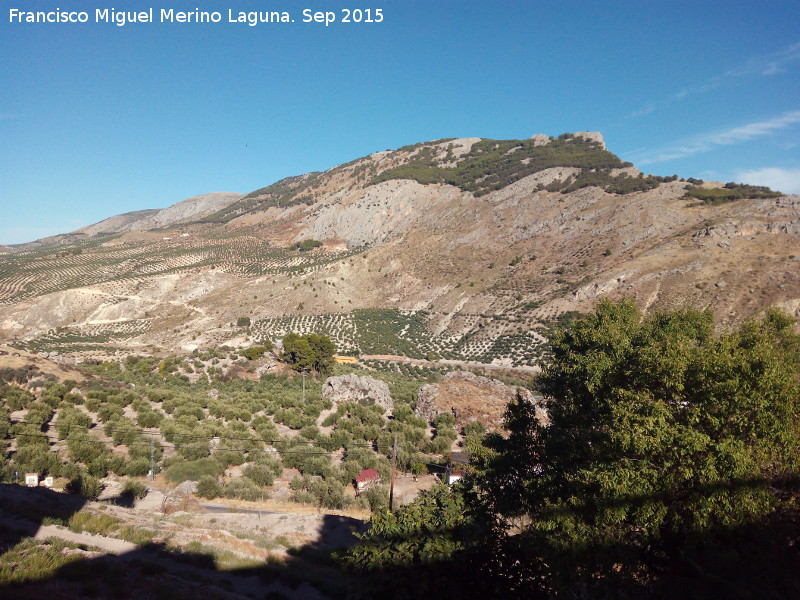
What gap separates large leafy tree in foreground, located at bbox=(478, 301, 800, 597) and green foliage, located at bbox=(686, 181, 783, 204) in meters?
75.9

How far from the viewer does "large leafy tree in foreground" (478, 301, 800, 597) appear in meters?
7.65

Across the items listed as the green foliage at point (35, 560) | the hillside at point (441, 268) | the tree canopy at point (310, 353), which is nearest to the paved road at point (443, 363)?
the hillside at point (441, 268)

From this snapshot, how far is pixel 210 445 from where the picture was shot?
22.6 meters

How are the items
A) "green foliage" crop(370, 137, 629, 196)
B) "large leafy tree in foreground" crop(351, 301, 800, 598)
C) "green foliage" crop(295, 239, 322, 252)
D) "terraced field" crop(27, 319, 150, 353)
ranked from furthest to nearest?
"green foliage" crop(370, 137, 629, 196) < "green foliage" crop(295, 239, 322, 252) < "terraced field" crop(27, 319, 150, 353) < "large leafy tree in foreground" crop(351, 301, 800, 598)

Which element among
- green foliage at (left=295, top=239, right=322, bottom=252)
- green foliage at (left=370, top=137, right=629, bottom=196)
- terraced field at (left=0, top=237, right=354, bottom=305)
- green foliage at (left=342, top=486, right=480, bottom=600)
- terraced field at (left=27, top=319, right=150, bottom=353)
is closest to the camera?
green foliage at (left=342, top=486, right=480, bottom=600)

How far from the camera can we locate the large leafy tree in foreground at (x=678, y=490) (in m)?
7.65

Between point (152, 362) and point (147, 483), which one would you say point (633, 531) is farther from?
point (152, 362)

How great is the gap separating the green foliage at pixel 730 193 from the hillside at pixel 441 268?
0.49 m

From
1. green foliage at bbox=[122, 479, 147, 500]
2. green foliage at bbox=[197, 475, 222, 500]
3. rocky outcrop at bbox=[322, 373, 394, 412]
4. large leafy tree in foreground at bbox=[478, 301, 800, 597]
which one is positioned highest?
large leafy tree in foreground at bbox=[478, 301, 800, 597]

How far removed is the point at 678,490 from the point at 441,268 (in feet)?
233

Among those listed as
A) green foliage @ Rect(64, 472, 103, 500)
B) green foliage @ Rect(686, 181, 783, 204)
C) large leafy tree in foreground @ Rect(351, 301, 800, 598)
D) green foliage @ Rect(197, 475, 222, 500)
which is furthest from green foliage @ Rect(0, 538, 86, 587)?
green foliage @ Rect(686, 181, 783, 204)

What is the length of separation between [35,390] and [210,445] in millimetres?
14126

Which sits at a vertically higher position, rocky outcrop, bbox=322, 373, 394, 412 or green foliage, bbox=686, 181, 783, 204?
green foliage, bbox=686, 181, 783, 204

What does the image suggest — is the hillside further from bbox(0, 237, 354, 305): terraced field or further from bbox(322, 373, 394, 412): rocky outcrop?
bbox(322, 373, 394, 412): rocky outcrop
